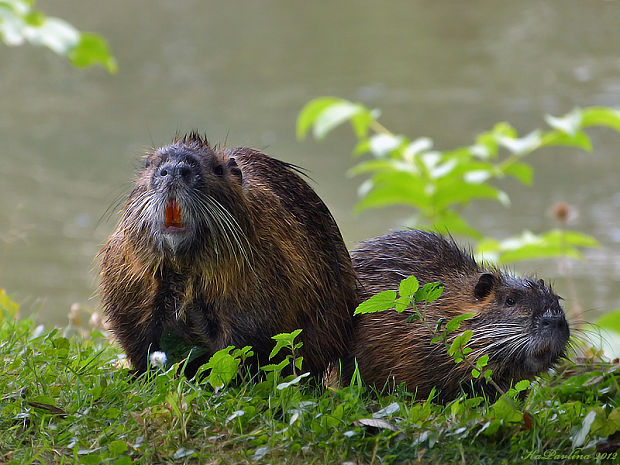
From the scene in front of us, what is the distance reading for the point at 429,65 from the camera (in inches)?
389

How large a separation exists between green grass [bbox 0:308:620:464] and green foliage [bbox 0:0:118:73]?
6.90 feet

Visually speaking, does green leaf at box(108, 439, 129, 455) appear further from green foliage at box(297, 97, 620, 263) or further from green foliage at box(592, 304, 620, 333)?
green foliage at box(297, 97, 620, 263)

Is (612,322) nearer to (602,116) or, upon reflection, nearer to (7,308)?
(602,116)

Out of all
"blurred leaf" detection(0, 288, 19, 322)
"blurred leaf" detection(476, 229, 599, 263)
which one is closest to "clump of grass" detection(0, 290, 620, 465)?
"blurred leaf" detection(0, 288, 19, 322)

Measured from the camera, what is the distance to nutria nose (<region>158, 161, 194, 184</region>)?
2812 millimetres

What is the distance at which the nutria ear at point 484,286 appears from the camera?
335cm

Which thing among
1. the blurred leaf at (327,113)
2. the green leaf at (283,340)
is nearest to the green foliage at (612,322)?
the green leaf at (283,340)

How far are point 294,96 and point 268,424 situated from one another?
688 centimetres

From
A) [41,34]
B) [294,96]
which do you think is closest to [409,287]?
[41,34]

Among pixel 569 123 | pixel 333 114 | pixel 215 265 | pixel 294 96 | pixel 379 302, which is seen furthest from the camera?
pixel 294 96

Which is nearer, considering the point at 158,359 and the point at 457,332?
the point at 158,359

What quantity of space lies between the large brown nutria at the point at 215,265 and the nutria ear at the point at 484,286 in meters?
0.49

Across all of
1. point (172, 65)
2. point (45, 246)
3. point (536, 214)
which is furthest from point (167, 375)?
point (172, 65)

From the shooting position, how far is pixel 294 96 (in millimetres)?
9219
